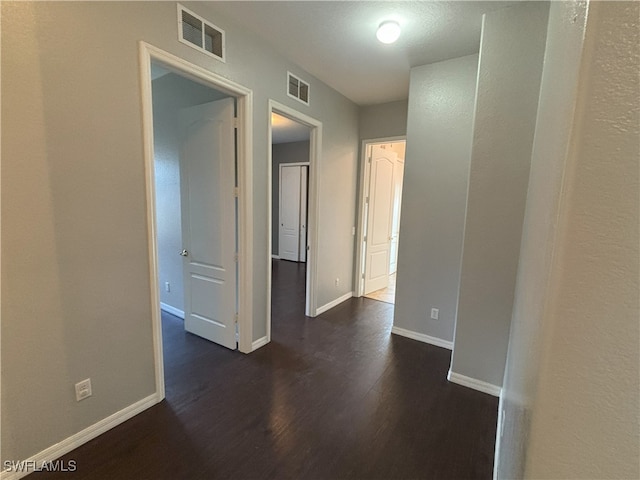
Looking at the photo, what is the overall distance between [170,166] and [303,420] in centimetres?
289

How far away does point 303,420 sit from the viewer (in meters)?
1.92

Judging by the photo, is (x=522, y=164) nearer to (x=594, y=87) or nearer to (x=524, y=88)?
(x=524, y=88)

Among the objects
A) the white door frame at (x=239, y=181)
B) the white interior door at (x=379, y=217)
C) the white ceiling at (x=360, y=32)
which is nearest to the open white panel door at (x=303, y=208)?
the white interior door at (x=379, y=217)

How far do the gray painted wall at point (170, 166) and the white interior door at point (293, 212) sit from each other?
3.65 meters

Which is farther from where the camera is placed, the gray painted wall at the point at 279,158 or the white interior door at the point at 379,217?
the gray painted wall at the point at 279,158

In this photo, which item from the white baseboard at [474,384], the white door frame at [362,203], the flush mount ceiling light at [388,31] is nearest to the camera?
the flush mount ceiling light at [388,31]

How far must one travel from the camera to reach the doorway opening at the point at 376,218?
13.6 ft

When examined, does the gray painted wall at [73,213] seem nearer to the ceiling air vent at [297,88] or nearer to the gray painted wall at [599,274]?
the ceiling air vent at [297,88]

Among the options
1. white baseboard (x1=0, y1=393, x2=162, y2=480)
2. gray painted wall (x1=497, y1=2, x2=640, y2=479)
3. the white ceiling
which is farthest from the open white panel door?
gray painted wall (x1=497, y1=2, x2=640, y2=479)

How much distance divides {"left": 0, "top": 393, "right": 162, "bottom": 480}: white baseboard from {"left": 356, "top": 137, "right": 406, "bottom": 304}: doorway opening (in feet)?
10.0

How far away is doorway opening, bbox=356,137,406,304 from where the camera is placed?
4.13m

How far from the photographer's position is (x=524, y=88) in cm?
194

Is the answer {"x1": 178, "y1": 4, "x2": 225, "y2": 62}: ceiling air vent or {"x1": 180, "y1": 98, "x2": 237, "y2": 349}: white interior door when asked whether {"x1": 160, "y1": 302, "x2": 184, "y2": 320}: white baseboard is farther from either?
{"x1": 178, "y1": 4, "x2": 225, "y2": 62}: ceiling air vent

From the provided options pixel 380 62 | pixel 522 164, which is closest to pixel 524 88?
pixel 522 164
